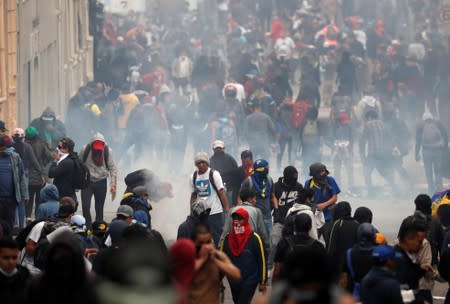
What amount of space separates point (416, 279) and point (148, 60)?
86.5 ft

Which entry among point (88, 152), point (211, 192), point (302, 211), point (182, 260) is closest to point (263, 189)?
point (211, 192)

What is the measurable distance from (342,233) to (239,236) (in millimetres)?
1101

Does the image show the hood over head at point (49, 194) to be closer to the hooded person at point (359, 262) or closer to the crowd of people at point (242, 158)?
the crowd of people at point (242, 158)

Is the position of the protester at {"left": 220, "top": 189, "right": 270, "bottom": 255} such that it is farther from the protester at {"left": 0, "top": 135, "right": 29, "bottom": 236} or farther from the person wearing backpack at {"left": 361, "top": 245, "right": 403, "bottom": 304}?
the protester at {"left": 0, "top": 135, "right": 29, "bottom": 236}

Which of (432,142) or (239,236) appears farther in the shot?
(432,142)

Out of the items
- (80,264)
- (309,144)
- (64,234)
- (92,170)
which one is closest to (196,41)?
(309,144)

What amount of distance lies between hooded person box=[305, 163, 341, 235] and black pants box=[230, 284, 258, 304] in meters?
3.22

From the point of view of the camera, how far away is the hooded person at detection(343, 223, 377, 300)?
392 inches

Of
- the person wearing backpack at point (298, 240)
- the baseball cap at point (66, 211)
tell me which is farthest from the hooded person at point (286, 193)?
the person wearing backpack at point (298, 240)

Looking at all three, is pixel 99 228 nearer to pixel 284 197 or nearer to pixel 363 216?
pixel 363 216

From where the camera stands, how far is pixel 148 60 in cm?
3606

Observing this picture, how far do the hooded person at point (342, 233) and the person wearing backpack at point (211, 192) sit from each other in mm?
2590

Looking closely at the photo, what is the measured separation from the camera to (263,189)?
14.9 metres

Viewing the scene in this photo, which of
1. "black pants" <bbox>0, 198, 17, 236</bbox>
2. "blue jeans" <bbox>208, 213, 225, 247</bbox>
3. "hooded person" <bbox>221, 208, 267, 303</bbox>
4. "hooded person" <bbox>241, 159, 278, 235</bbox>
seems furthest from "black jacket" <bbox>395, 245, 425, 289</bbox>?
"black pants" <bbox>0, 198, 17, 236</bbox>
